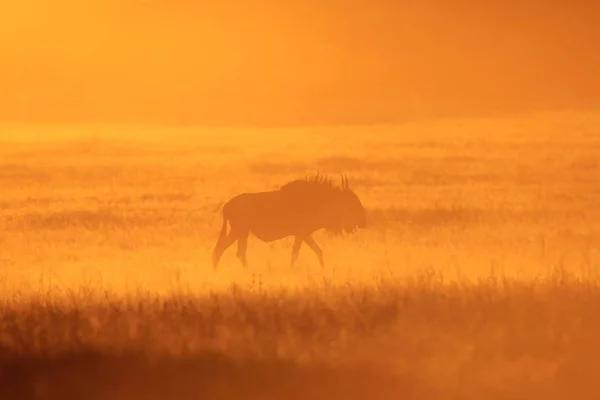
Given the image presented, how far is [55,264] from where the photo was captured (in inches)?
210

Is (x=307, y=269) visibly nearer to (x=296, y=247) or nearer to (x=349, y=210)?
(x=296, y=247)

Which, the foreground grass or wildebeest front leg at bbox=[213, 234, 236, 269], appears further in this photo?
wildebeest front leg at bbox=[213, 234, 236, 269]

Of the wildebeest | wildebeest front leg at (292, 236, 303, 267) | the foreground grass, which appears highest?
the wildebeest

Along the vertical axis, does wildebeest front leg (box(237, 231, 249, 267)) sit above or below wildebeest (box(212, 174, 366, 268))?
Answer: below

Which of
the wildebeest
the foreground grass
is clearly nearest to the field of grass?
the foreground grass

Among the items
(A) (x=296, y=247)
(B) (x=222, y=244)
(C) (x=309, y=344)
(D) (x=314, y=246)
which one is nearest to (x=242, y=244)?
(B) (x=222, y=244)

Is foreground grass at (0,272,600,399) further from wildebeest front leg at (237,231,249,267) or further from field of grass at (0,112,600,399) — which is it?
wildebeest front leg at (237,231,249,267)

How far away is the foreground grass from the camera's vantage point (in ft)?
11.7

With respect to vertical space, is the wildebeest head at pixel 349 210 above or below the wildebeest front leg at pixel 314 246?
above

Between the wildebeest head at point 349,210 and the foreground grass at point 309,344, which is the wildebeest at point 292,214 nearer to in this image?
the wildebeest head at point 349,210

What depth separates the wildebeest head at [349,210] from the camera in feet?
18.0

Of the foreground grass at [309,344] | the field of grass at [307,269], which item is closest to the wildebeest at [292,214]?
the field of grass at [307,269]

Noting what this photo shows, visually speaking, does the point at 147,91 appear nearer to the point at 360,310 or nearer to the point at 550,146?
the point at 360,310

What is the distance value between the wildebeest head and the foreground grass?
3.59 feet
